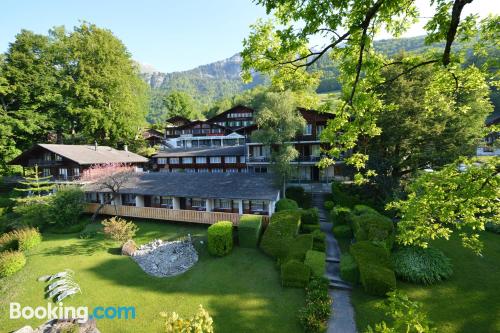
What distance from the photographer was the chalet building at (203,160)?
4447 cm

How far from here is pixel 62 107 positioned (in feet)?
149

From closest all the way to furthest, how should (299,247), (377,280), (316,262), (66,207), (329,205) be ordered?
(377,280), (316,262), (299,247), (66,207), (329,205)

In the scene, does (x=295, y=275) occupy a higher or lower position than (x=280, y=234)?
lower

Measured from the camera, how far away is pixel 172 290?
15516 mm

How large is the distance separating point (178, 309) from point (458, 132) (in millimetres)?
29962

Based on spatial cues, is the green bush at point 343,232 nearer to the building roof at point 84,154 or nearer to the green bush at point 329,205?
the green bush at point 329,205

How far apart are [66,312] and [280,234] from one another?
14.3 m

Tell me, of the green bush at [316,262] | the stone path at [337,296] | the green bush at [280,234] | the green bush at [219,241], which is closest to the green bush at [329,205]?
the stone path at [337,296]

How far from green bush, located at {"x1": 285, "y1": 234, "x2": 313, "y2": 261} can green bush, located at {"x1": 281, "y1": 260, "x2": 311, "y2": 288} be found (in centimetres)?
179

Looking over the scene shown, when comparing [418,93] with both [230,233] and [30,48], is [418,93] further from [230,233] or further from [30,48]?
[30,48]

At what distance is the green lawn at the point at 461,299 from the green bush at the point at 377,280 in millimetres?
542

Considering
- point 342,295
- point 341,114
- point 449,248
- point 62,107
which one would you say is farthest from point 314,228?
point 62,107

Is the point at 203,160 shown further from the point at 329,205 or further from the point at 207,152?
the point at 329,205

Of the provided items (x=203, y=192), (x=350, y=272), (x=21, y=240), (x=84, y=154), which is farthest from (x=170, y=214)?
(x=84, y=154)
